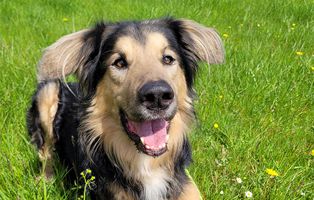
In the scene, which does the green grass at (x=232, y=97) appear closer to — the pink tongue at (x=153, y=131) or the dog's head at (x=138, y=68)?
the dog's head at (x=138, y=68)

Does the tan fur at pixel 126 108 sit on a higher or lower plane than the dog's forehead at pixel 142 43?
lower

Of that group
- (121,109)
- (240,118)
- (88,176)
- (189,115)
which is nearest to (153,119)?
(121,109)

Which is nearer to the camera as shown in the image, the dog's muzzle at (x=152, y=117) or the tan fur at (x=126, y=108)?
the dog's muzzle at (x=152, y=117)

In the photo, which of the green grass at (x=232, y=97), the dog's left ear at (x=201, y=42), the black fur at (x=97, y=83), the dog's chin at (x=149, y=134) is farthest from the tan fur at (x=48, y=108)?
the dog's left ear at (x=201, y=42)

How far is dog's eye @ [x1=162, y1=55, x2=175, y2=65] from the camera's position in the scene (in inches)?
118

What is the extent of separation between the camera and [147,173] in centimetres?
316

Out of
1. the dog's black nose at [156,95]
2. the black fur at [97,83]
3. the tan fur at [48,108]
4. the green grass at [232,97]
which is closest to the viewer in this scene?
the dog's black nose at [156,95]

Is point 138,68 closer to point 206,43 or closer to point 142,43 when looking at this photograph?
point 142,43

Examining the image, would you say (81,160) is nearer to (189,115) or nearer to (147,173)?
(147,173)

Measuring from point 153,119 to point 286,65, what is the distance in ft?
9.14

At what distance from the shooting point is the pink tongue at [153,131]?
2895mm

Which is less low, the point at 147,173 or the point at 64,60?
the point at 64,60

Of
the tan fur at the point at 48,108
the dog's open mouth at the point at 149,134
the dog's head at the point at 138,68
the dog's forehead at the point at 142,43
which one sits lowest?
the tan fur at the point at 48,108

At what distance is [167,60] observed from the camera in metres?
3.03
